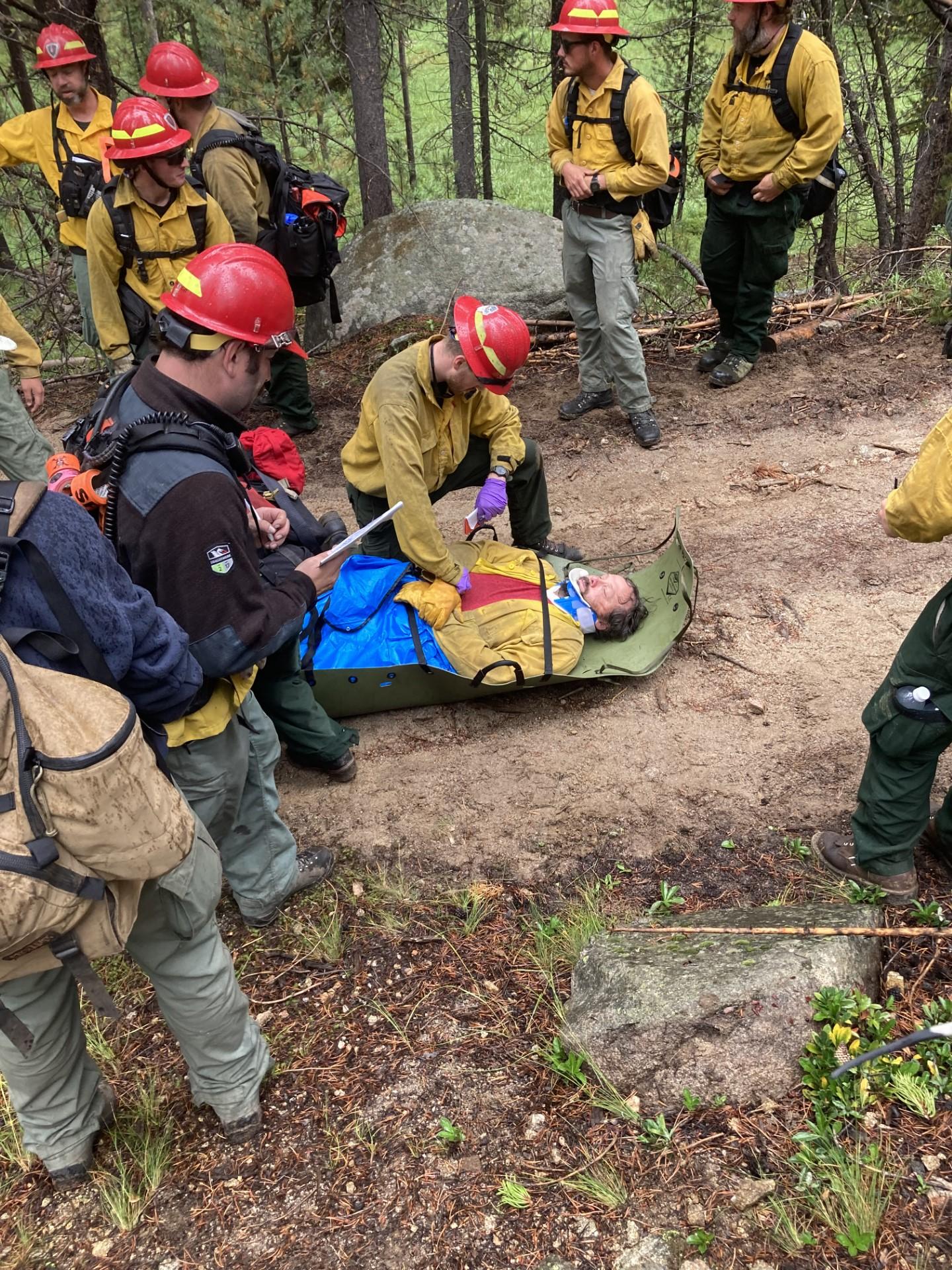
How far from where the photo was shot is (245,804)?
3121 millimetres

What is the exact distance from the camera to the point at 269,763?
127 inches

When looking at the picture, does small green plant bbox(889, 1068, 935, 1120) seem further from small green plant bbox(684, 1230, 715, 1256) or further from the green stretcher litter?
the green stretcher litter

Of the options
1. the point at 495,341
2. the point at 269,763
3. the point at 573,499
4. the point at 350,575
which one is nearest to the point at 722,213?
the point at 573,499

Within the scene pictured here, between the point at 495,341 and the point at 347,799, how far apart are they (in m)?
2.17

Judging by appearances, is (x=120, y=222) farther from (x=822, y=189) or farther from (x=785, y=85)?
(x=822, y=189)

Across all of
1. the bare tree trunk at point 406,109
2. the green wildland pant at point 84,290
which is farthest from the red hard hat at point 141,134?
the bare tree trunk at point 406,109

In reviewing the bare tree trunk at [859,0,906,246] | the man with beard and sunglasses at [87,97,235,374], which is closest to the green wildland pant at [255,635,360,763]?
the man with beard and sunglasses at [87,97,235,374]

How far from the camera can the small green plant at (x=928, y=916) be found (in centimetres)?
286

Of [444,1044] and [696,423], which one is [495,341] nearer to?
[444,1044]

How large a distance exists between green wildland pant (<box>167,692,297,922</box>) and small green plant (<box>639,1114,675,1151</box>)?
4.97ft

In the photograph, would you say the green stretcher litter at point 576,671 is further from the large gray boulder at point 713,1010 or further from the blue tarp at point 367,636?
the large gray boulder at point 713,1010

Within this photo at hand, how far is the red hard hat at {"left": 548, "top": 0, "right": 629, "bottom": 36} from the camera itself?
546 centimetres

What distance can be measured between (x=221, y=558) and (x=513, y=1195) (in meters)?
1.83

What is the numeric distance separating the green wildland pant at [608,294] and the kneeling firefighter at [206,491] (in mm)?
3977
